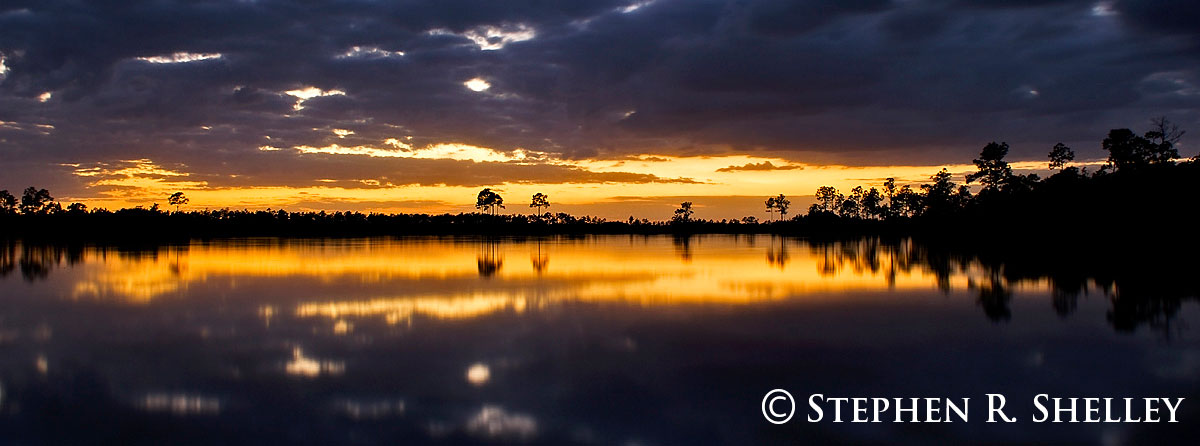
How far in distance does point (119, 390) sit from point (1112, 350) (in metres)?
14.8

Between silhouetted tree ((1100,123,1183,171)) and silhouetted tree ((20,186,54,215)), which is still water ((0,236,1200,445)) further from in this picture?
silhouetted tree ((20,186,54,215))

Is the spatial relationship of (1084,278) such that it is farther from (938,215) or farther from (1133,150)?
(938,215)

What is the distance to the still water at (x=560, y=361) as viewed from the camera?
26.4 ft

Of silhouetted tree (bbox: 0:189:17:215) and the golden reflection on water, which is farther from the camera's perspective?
silhouetted tree (bbox: 0:189:17:215)

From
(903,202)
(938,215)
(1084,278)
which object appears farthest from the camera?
(903,202)

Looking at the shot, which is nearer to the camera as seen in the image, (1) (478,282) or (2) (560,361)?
(2) (560,361)

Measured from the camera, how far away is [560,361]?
11523mm

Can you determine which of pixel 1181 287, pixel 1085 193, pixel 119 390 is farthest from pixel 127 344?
pixel 1085 193

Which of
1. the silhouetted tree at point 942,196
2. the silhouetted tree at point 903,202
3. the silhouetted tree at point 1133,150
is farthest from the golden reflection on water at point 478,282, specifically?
the silhouetted tree at point 903,202

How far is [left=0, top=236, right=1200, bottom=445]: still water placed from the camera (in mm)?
8047

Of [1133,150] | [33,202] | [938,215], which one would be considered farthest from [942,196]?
[33,202]

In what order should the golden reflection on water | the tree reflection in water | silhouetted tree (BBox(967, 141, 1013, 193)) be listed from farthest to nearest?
silhouetted tree (BBox(967, 141, 1013, 193))
the golden reflection on water
the tree reflection in water

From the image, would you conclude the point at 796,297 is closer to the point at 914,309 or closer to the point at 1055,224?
the point at 914,309

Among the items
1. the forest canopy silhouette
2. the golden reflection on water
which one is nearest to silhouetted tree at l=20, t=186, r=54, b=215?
the forest canopy silhouette
